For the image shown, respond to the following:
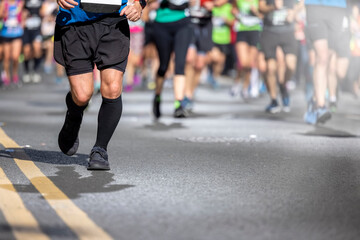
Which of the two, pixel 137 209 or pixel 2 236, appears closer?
pixel 2 236

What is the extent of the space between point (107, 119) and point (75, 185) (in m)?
0.98

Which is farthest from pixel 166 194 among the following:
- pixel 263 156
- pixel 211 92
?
pixel 211 92

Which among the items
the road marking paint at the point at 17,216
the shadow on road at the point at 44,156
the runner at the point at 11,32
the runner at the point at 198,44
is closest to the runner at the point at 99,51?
the shadow on road at the point at 44,156

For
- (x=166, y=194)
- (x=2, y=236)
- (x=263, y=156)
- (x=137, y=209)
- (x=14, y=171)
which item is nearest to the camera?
(x=2, y=236)

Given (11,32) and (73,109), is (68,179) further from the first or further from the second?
(11,32)

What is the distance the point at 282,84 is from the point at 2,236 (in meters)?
10.2

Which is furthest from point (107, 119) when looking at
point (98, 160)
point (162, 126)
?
point (162, 126)

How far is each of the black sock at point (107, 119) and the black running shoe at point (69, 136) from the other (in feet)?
1.18

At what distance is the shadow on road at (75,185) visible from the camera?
19.2ft

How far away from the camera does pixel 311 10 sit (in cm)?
1148

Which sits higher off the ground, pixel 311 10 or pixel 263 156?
pixel 311 10

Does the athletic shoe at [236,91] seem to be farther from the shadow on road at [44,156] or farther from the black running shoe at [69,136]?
the black running shoe at [69,136]

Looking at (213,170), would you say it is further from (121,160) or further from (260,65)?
(260,65)

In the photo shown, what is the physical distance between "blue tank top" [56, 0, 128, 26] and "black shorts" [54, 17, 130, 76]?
0.03 meters
